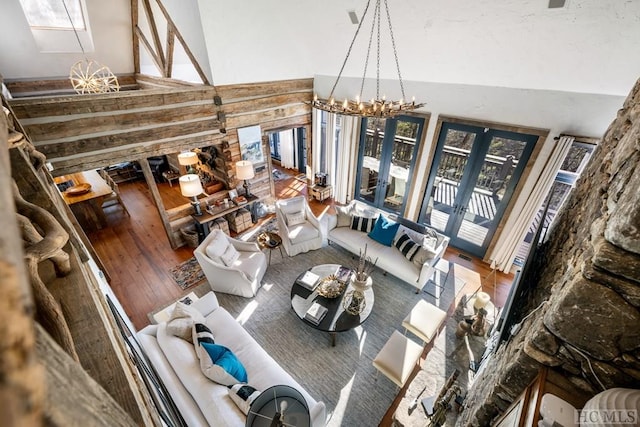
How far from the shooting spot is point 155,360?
2.59m

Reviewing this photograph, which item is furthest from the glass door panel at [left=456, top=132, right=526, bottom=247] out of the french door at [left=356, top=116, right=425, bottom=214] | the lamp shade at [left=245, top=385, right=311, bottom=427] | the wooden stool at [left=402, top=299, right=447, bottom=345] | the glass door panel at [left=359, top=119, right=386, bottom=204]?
the lamp shade at [left=245, top=385, right=311, bottom=427]

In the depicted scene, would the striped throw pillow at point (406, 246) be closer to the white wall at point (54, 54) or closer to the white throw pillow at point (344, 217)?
the white throw pillow at point (344, 217)

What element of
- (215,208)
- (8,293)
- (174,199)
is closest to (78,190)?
(174,199)

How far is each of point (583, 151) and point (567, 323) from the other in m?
4.15

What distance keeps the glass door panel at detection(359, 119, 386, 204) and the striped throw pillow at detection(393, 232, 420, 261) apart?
1.93m

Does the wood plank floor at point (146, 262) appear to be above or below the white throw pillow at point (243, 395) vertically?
below

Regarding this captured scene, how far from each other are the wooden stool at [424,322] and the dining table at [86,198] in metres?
6.01

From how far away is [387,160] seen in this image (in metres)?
5.72

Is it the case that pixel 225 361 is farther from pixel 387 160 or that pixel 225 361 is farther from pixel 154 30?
pixel 154 30

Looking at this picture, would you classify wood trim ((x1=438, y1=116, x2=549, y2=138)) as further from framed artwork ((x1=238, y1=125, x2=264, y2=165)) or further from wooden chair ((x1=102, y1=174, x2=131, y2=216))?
wooden chair ((x1=102, y1=174, x2=131, y2=216))

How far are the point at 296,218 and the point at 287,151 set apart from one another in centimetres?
402

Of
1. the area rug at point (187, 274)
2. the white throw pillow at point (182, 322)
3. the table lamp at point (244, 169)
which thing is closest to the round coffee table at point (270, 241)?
the area rug at point (187, 274)

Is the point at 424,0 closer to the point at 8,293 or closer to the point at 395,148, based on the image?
the point at 395,148

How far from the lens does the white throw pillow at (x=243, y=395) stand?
230 centimetres
